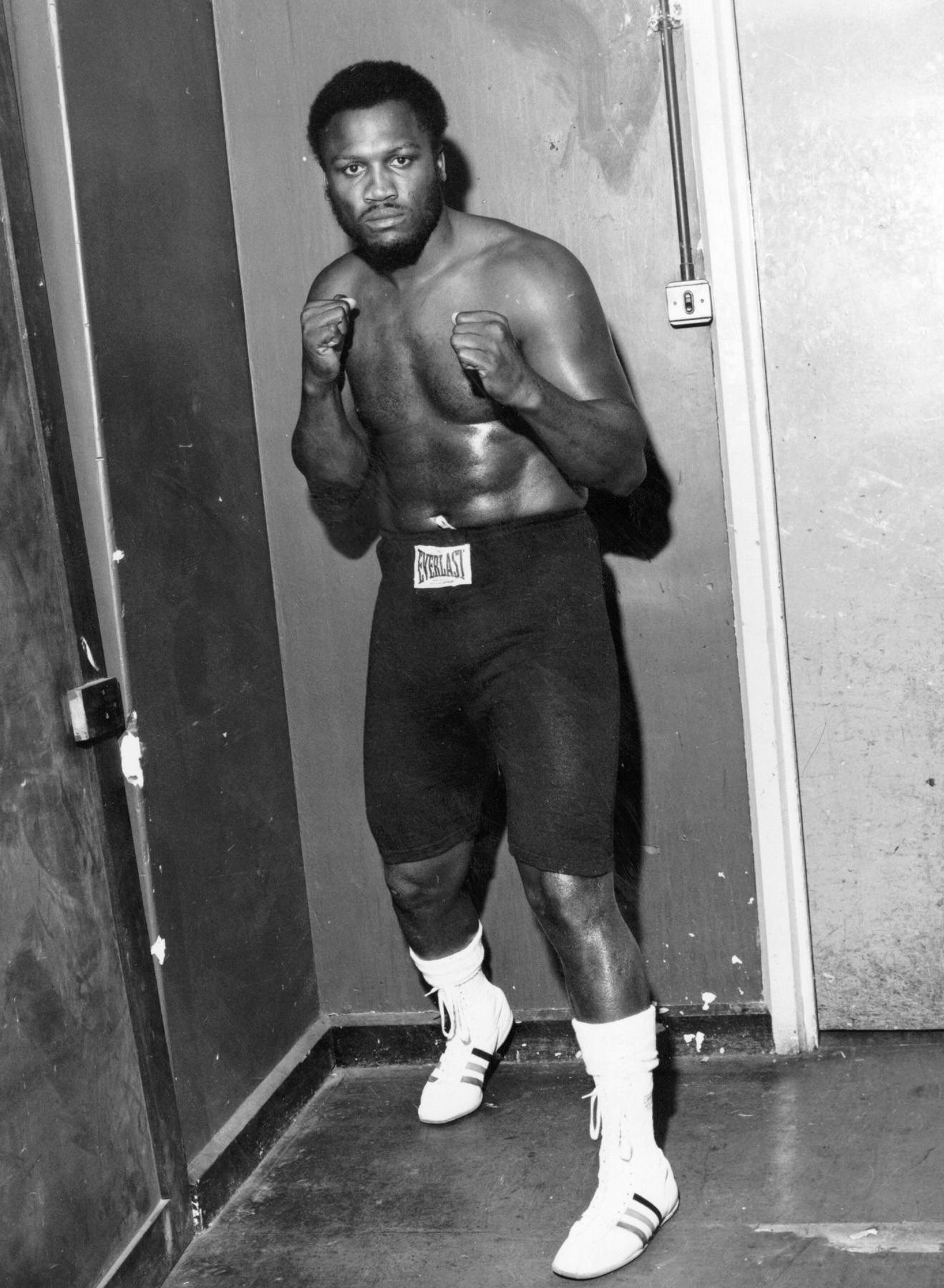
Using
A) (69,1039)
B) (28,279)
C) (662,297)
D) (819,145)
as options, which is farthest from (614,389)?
(69,1039)

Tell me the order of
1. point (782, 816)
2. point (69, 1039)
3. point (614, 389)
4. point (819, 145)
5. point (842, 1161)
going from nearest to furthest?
point (69, 1039), point (614, 389), point (842, 1161), point (819, 145), point (782, 816)

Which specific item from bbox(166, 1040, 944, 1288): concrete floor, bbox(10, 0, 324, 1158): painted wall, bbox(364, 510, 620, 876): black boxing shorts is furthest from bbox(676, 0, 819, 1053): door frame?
bbox(10, 0, 324, 1158): painted wall

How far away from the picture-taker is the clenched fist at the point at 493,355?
2.33 metres

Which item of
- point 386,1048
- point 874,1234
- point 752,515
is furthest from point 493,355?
point 386,1048

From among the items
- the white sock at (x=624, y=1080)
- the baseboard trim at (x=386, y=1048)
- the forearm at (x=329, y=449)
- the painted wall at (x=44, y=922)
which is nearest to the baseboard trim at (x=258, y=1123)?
the baseboard trim at (x=386, y=1048)

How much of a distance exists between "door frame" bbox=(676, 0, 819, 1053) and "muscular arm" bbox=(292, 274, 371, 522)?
0.78 meters

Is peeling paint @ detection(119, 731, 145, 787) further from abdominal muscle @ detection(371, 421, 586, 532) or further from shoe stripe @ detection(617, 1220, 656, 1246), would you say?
shoe stripe @ detection(617, 1220, 656, 1246)

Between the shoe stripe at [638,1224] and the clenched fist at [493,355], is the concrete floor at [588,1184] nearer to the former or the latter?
the shoe stripe at [638,1224]

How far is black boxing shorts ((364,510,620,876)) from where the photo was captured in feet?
8.57

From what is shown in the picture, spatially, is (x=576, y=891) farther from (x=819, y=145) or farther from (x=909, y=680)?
(x=819, y=145)

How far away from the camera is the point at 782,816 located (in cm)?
314

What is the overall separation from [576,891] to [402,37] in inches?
70.4

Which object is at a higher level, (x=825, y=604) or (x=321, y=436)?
(x=321, y=436)

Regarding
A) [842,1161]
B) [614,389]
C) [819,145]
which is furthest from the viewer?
[819,145]
